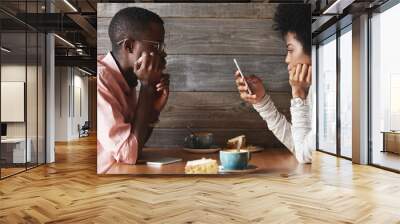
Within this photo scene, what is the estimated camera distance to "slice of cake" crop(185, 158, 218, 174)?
203 inches

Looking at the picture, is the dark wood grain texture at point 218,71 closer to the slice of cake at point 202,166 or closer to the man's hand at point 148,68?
the man's hand at point 148,68

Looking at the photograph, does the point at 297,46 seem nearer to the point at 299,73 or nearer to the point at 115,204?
the point at 299,73

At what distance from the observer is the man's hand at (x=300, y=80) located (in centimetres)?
531

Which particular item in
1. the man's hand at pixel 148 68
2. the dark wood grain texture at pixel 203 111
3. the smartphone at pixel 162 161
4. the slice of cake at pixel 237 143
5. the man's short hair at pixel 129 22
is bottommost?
the smartphone at pixel 162 161

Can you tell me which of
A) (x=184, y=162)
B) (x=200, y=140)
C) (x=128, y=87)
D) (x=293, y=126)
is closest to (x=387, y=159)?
(x=293, y=126)

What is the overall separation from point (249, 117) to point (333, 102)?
405 centimetres

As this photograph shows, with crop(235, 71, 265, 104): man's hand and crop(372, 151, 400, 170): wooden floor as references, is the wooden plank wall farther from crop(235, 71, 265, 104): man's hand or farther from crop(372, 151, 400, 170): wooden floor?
crop(372, 151, 400, 170): wooden floor

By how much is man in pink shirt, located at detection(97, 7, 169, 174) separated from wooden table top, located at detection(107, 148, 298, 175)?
0.32 ft

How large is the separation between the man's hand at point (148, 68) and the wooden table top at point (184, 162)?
0.90 meters

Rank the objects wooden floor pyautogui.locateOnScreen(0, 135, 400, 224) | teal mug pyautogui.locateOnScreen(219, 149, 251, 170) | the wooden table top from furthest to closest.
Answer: the wooden table top → teal mug pyautogui.locateOnScreen(219, 149, 251, 170) → wooden floor pyautogui.locateOnScreen(0, 135, 400, 224)

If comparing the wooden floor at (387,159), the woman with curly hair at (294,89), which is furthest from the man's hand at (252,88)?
the wooden floor at (387,159)

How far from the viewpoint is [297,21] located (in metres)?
5.39

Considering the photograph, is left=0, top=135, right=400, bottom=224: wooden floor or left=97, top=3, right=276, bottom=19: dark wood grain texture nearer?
left=0, top=135, right=400, bottom=224: wooden floor

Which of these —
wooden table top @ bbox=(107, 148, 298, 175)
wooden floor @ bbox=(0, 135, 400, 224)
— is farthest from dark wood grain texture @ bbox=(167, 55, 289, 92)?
wooden floor @ bbox=(0, 135, 400, 224)
